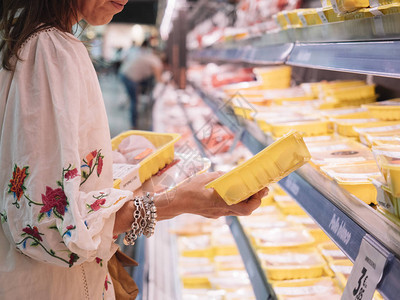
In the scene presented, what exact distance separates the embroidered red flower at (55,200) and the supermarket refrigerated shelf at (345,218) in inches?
23.1

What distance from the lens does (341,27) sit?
121 centimetres

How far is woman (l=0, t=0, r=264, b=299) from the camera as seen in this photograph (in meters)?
0.92

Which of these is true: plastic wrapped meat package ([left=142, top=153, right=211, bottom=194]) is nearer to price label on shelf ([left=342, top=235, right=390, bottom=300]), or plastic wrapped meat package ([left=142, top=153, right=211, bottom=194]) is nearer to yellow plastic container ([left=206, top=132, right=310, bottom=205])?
yellow plastic container ([left=206, top=132, right=310, bottom=205])

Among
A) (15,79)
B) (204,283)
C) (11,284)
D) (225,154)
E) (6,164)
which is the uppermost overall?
(15,79)

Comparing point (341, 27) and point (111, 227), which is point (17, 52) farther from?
point (341, 27)

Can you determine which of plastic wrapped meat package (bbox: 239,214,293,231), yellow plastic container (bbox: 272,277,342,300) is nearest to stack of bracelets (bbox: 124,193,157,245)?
yellow plastic container (bbox: 272,277,342,300)

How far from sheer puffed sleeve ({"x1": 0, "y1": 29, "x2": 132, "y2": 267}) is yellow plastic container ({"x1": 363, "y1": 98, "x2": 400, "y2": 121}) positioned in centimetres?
99

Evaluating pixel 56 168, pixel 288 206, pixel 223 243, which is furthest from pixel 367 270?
pixel 223 243

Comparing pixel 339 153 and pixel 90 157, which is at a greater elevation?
pixel 90 157

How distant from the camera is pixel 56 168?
0.92 meters

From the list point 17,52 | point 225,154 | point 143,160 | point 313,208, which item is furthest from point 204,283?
point 17,52

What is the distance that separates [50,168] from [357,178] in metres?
0.69

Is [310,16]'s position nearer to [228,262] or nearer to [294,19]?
[294,19]

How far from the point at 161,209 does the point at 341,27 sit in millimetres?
685
